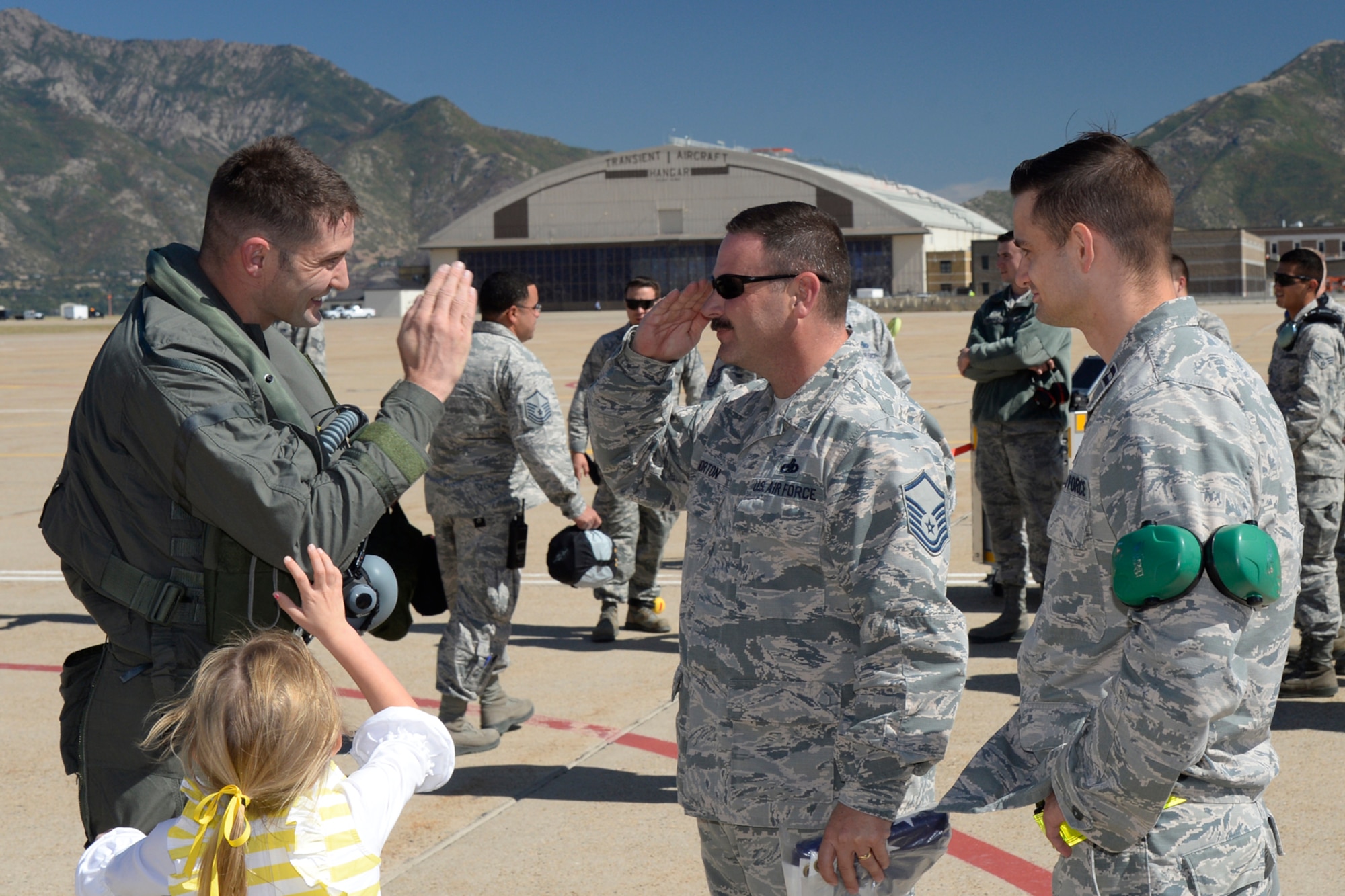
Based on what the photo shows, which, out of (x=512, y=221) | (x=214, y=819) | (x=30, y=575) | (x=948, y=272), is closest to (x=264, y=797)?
(x=214, y=819)

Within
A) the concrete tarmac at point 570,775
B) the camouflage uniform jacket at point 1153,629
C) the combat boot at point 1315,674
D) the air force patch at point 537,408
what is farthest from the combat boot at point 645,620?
the camouflage uniform jacket at point 1153,629

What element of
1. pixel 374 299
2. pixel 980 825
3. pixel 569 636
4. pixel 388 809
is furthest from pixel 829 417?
pixel 374 299

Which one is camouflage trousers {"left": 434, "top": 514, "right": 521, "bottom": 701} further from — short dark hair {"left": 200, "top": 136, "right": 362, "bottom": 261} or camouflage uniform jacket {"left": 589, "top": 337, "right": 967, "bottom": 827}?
short dark hair {"left": 200, "top": 136, "right": 362, "bottom": 261}

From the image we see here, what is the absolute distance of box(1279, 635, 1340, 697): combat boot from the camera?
5.72 metres

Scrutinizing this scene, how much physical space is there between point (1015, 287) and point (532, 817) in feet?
13.1

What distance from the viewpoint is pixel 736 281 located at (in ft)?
8.95

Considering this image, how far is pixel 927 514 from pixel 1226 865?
2.76ft

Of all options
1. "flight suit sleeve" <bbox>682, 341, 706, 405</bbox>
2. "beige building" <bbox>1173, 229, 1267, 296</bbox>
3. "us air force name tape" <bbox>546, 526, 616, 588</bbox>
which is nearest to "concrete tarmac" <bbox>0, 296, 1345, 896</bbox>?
"us air force name tape" <bbox>546, 526, 616, 588</bbox>

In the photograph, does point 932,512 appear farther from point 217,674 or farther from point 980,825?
point 980,825

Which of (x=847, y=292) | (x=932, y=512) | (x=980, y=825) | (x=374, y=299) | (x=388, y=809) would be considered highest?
(x=374, y=299)

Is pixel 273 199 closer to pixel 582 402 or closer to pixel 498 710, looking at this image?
pixel 498 710

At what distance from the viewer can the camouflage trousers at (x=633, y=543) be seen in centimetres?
725

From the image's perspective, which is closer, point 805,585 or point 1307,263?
point 805,585

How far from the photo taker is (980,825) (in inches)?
178
